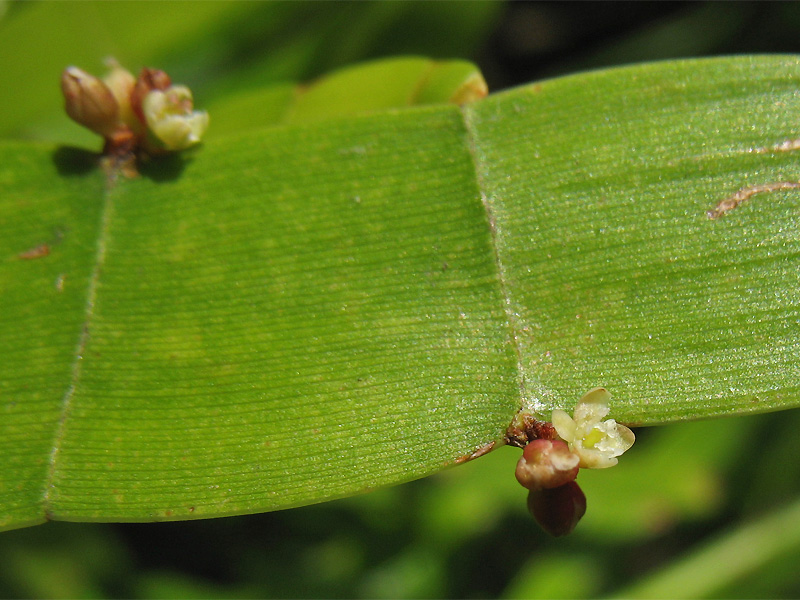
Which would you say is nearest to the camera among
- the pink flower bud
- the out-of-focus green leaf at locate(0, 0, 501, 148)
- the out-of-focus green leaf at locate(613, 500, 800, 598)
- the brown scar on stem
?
the pink flower bud

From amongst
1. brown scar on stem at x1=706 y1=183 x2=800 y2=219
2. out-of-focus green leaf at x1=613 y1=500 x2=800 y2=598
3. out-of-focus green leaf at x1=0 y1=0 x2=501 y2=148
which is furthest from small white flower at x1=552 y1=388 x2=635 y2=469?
out-of-focus green leaf at x1=613 y1=500 x2=800 y2=598

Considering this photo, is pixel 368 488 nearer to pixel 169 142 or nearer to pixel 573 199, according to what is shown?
pixel 573 199

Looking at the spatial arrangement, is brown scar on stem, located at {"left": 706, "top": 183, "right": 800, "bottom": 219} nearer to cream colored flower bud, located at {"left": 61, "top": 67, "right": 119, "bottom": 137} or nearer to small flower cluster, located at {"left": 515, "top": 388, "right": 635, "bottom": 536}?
small flower cluster, located at {"left": 515, "top": 388, "right": 635, "bottom": 536}

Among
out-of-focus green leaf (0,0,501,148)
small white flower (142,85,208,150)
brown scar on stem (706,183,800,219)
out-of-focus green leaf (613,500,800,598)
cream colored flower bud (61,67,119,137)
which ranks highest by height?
out-of-focus green leaf (0,0,501,148)

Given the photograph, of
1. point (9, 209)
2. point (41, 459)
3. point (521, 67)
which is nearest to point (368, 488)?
point (41, 459)

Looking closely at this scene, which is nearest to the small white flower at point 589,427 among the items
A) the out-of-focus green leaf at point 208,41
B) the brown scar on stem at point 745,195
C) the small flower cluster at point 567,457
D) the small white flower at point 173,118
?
the small flower cluster at point 567,457

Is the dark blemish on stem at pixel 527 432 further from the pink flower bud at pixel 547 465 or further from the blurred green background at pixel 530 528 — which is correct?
the blurred green background at pixel 530 528
